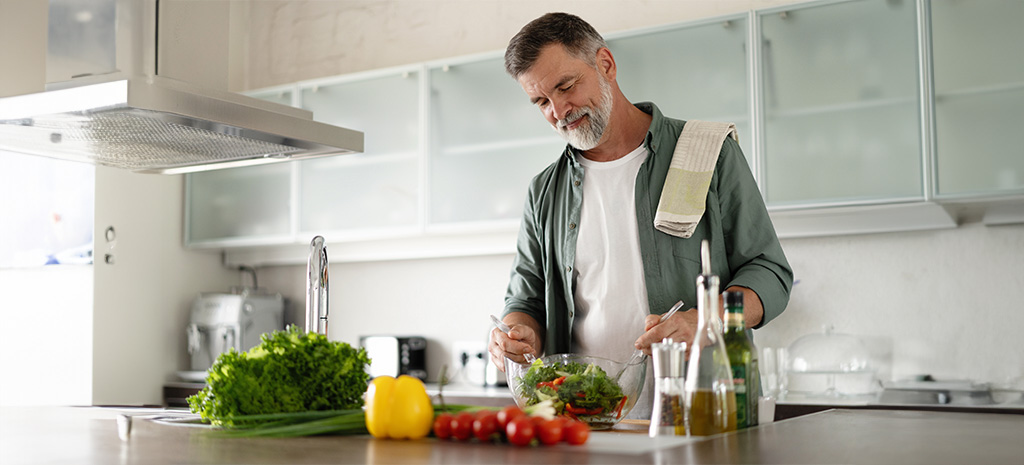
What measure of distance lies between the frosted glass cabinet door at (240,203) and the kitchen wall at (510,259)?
0.35 metres

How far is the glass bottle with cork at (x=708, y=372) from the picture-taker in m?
1.23

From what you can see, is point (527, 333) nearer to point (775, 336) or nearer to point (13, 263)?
point (775, 336)

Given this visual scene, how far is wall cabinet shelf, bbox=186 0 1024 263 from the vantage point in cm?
282

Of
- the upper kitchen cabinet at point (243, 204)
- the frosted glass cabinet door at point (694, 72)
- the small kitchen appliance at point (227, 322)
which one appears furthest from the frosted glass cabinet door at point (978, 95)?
the small kitchen appliance at point (227, 322)

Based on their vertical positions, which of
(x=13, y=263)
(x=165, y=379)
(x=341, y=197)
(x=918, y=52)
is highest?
(x=918, y=52)

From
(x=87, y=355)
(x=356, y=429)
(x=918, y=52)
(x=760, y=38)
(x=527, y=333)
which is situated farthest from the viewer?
(x=87, y=355)

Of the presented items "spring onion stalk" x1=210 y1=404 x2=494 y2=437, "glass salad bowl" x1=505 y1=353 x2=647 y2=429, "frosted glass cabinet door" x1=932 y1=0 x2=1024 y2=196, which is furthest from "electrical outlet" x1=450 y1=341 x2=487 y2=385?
"spring onion stalk" x1=210 y1=404 x2=494 y2=437

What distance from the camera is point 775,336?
130 inches

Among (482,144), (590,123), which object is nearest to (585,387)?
(590,123)

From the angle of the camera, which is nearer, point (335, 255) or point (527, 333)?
point (527, 333)

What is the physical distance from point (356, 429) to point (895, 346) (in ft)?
7.76

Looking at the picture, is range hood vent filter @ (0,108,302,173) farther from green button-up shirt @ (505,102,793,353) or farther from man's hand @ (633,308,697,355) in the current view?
man's hand @ (633,308,697,355)

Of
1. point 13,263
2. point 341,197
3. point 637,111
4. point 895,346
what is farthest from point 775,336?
point 13,263

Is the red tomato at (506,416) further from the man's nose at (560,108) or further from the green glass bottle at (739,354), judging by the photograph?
the man's nose at (560,108)
